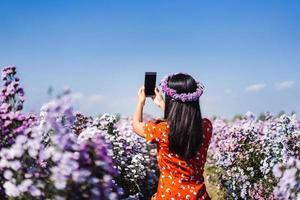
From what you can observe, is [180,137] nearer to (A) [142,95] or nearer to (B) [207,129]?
(B) [207,129]

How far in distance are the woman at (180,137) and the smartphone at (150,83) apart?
18 centimetres

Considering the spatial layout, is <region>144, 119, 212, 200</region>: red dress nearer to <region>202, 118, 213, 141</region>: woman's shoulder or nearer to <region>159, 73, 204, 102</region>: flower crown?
<region>202, 118, 213, 141</region>: woman's shoulder

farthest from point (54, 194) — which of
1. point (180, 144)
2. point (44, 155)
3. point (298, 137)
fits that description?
point (298, 137)

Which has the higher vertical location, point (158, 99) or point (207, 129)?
point (158, 99)

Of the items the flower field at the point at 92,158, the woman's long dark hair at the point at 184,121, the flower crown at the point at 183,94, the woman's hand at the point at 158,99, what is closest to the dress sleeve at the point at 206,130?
the woman's long dark hair at the point at 184,121

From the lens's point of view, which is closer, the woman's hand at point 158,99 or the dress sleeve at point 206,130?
the dress sleeve at point 206,130

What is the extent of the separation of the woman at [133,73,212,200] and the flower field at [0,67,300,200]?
466 millimetres

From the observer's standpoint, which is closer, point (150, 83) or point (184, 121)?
point (184, 121)

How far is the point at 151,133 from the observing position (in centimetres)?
501

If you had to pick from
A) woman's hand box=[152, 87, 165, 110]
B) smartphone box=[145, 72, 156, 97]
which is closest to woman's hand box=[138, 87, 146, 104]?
smartphone box=[145, 72, 156, 97]

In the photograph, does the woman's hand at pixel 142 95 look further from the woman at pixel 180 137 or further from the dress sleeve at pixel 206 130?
the dress sleeve at pixel 206 130

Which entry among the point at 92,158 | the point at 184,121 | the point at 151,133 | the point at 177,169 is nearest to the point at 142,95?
the point at 151,133

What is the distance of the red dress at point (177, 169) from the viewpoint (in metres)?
4.99

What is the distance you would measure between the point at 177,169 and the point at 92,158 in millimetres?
1479
